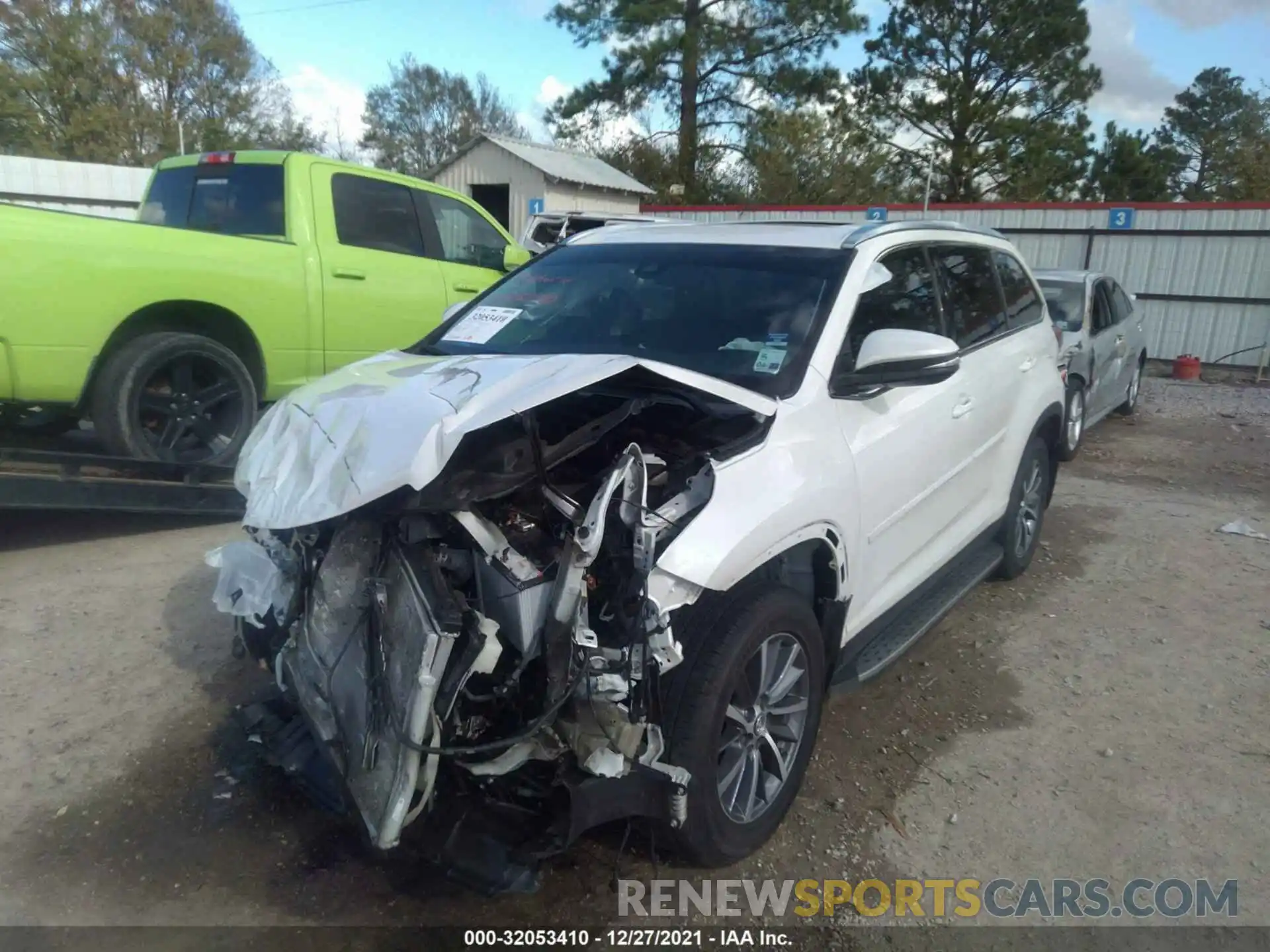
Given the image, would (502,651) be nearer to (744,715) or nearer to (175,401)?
(744,715)

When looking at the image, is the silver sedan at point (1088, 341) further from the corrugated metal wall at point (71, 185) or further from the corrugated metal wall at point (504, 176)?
the corrugated metal wall at point (504, 176)

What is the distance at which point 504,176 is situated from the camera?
869 inches

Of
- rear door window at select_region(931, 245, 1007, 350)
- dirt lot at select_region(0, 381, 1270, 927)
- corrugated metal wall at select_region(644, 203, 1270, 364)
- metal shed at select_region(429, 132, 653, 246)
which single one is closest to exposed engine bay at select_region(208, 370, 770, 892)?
dirt lot at select_region(0, 381, 1270, 927)

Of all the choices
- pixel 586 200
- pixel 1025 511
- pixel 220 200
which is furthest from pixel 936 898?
pixel 586 200

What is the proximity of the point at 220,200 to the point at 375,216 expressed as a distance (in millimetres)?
1035

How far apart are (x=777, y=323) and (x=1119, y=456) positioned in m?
6.95

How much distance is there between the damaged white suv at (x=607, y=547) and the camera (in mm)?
2396

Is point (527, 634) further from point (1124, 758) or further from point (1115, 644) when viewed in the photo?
point (1115, 644)

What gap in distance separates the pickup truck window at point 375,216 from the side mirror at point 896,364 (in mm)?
4383

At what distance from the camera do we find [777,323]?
3363 millimetres

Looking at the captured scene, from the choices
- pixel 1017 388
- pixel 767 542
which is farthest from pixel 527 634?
pixel 1017 388

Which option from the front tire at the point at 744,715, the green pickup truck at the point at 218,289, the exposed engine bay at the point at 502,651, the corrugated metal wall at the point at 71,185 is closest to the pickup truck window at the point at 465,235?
the green pickup truck at the point at 218,289

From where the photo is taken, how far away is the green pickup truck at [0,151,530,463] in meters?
4.83

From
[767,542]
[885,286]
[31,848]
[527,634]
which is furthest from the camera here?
[885,286]
